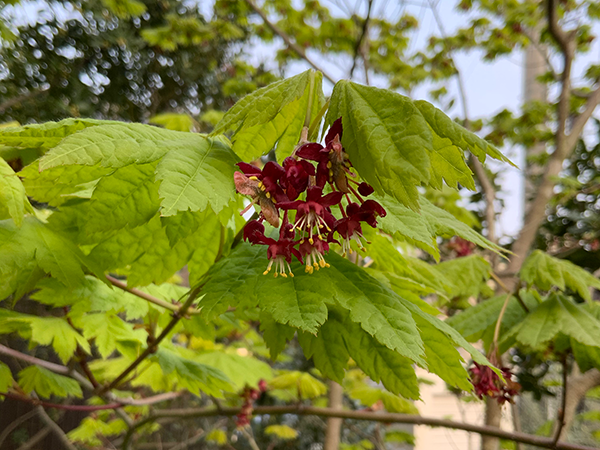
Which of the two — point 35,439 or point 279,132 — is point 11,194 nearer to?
point 279,132

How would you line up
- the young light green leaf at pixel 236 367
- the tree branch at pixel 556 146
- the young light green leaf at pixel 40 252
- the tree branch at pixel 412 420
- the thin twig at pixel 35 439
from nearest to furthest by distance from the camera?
the young light green leaf at pixel 40 252, the tree branch at pixel 412 420, the young light green leaf at pixel 236 367, the tree branch at pixel 556 146, the thin twig at pixel 35 439

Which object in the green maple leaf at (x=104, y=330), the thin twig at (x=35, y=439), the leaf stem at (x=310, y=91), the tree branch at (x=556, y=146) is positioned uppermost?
the tree branch at (x=556, y=146)

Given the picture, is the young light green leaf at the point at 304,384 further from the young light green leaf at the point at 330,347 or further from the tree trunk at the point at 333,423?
the young light green leaf at the point at 330,347

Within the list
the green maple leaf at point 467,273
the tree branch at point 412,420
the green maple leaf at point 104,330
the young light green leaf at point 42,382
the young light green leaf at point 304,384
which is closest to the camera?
the tree branch at point 412,420

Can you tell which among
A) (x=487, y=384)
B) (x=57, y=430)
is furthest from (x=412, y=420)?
(x=57, y=430)

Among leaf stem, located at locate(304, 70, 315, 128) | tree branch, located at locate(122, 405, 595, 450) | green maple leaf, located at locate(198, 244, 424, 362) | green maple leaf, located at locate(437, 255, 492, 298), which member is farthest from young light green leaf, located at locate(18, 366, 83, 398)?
green maple leaf, located at locate(437, 255, 492, 298)

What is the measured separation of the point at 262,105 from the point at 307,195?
5.5 inches

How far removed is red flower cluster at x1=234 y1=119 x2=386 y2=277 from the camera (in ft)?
1.66

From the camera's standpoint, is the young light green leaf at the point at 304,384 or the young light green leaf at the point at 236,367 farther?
the young light green leaf at the point at 304,384

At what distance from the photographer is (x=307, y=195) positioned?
1.71 ft

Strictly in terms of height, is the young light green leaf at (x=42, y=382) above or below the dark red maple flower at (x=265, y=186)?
below

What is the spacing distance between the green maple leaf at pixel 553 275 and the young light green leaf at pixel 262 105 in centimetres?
96

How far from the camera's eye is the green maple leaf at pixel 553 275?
114 cm

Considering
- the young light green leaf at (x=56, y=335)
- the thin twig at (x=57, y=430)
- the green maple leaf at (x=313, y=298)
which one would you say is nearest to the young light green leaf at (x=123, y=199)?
the green maple leaf at (x=313, y=298)
